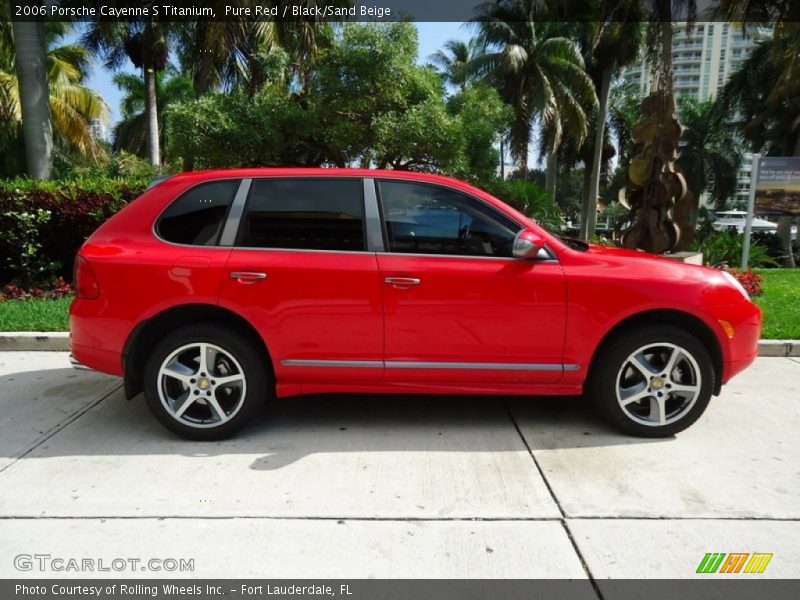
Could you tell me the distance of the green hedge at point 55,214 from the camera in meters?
8.11

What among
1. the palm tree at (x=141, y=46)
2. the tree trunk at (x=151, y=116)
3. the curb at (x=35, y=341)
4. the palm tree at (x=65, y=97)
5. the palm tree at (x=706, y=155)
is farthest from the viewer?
the palm tree at (x=706, y=155)

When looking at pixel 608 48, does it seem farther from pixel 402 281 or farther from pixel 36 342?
pixel 402 281

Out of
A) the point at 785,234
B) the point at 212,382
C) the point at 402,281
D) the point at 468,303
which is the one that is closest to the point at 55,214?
the point at 212,382

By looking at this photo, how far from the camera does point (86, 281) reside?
3695 mm

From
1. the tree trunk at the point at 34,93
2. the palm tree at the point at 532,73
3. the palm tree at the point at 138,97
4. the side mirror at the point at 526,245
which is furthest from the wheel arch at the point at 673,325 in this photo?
the palm tree at the point at 138,97

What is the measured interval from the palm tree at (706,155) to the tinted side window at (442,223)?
126 ft

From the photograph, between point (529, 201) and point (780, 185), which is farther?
point (529, 201)

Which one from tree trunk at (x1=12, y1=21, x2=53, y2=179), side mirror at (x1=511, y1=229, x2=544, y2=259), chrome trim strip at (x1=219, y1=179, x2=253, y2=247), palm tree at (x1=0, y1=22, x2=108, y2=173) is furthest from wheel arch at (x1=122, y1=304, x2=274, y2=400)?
palm tree at (x1=0, y1=22, x2=108, y2=173)

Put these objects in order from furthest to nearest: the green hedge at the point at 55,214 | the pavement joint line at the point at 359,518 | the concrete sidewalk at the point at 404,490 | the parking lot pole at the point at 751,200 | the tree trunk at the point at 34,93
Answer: the parking lot pole at the point at 751,200 → the tree trunk at the point at 34,93 → the green hedge at the point at 55,214 → the pavement joint line at the point at 359,518 → the concrete sidewalk at the point at 404,490

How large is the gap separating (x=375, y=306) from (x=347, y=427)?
0.95 meters

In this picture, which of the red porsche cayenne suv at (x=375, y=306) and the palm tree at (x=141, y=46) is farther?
the palm tree at (x=141, y=46)

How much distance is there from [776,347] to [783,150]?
2354 centimetres

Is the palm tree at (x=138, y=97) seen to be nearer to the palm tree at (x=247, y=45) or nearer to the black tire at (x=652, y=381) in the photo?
the palm tree at (x=247, y=45)

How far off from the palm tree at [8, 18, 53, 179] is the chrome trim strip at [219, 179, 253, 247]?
922 centimetres
